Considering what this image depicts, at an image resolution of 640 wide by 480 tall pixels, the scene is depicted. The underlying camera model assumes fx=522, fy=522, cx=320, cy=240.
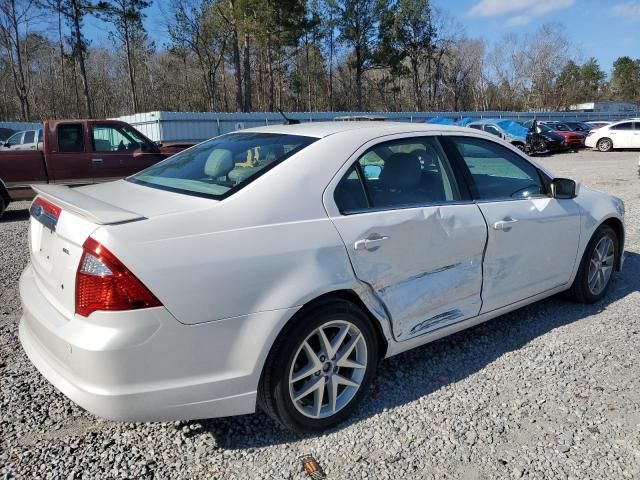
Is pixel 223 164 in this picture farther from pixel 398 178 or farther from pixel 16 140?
pixel 16 140

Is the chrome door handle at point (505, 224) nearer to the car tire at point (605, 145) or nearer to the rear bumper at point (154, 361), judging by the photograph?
the rear bumper at point (154, 361)

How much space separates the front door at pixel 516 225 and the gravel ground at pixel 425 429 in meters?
0.47

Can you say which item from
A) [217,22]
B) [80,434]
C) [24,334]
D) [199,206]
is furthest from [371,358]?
[217,22]

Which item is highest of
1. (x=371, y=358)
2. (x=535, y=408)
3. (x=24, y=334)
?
(x=24, y=334)

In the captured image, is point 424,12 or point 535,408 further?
point 424,12

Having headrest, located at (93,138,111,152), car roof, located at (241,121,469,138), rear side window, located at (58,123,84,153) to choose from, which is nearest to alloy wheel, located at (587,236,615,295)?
car roof, located at (241,121,469,138)

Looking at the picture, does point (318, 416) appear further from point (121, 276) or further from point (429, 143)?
point (429, 143)

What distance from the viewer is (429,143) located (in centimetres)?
337

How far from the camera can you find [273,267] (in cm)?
240

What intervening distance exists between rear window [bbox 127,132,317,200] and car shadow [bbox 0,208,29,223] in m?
7.34

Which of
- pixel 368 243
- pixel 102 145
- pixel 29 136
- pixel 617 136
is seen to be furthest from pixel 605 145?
pixel 368 243

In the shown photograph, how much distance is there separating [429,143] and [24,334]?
2.62m

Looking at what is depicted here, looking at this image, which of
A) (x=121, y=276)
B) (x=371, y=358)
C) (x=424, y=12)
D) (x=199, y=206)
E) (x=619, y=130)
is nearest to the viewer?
(x=121, y=276)

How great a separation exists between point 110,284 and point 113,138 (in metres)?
9.10
